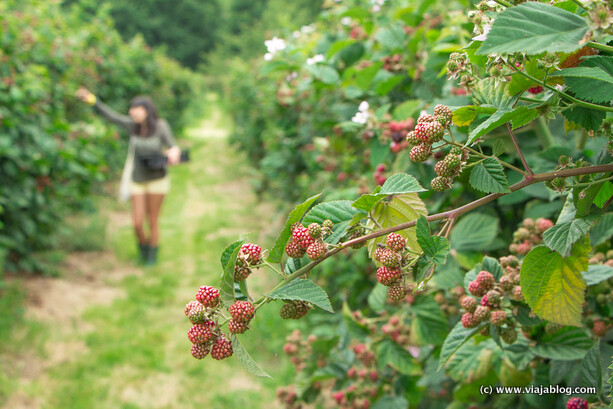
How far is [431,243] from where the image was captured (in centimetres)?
70

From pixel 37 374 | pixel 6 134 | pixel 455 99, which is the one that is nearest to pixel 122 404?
pixel 37 374

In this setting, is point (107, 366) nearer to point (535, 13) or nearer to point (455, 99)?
point (455, 99)

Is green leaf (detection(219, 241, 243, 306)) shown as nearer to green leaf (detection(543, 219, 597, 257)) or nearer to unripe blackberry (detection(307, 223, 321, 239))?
unripe blackberry (detection(307, 223, 321, 239))

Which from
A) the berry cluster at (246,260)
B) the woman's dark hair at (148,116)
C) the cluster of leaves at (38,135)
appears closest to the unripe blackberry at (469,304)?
the berry cluster at (246,260)

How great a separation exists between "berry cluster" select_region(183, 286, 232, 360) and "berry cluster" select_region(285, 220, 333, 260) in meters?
0.12

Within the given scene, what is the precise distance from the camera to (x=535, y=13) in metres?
0.58

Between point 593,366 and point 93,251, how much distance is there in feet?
18.4

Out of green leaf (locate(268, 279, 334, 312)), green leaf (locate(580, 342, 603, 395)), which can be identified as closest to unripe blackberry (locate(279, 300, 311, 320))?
green leaf (locate(268, 279, 334, 312))

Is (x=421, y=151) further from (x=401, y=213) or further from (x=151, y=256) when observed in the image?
(x=151, y=256)

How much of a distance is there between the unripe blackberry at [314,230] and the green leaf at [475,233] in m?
0.83

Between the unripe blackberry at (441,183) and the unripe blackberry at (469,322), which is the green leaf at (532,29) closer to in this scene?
the unripe blackberry at (441,183)

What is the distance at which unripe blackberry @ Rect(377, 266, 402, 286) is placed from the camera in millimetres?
690

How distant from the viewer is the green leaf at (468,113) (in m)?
0.71

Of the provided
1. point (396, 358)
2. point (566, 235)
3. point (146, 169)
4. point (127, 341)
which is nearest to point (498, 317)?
point (566, 235)
